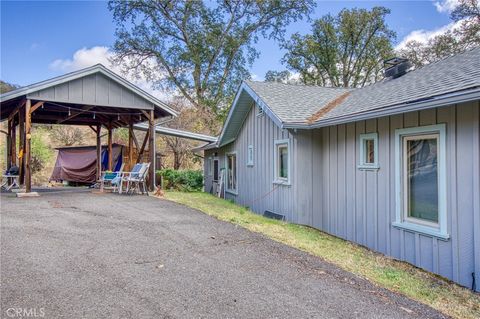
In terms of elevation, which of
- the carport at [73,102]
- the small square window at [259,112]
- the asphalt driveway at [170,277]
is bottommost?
the asphalt driveway at [170,277]

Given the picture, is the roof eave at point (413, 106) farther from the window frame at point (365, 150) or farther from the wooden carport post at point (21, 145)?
the wooden carport post at point (21, 145)

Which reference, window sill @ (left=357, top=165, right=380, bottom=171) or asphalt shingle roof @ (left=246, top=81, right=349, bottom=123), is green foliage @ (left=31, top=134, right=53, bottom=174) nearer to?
asphalt shingle roof @ (left=246, top=81, right=349, bottom=123)

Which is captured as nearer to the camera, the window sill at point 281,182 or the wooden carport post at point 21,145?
the window sill at point 281,182

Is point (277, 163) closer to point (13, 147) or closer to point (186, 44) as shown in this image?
point (13, 147)

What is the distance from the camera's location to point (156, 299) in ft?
10.1

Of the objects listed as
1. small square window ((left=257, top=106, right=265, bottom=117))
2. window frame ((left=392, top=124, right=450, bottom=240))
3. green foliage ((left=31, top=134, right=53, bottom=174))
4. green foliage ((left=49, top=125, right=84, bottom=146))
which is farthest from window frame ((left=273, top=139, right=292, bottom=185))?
green foliage ((left=49, top=125, right=84, bottom=146))

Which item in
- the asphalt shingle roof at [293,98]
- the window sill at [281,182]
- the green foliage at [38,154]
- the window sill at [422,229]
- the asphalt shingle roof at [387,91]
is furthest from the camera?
the green foliage at [38,154]

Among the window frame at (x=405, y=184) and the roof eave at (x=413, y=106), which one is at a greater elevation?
the roof eave at (x=413, y=106)

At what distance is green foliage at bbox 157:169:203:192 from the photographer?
16.3 meters

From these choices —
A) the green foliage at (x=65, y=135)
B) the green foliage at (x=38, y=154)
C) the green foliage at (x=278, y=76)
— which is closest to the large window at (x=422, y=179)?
the green foliage at (x=38, y=154)

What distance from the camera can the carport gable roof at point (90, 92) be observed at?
969 centimetres

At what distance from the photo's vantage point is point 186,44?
82.2ft

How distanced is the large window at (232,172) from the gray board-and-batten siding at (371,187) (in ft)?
7.19

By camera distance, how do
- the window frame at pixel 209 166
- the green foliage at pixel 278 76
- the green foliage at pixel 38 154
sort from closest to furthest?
the window frame at pixel 209 166 → the green foliage at pixel 38 154 → the green foliage at pixel 278 76
